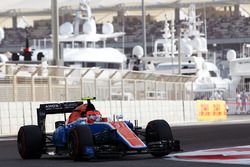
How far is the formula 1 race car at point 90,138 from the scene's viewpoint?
16.0 m

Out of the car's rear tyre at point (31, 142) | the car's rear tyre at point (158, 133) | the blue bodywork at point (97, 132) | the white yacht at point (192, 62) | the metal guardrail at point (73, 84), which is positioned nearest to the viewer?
the blue bodywork at point (97, 132)

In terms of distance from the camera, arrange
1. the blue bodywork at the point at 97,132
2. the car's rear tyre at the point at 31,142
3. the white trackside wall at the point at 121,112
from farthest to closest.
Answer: the white trackside wall at the point at 121,112, the car's rear tyre at the point at 31,142, the blue bodywork at the point at 97,132

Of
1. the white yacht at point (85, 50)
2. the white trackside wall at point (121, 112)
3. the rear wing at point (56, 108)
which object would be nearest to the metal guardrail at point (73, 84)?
the white trackside wall at point (121, 112)

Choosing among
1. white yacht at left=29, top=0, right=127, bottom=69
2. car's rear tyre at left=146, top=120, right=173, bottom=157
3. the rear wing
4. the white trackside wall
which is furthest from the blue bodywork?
white yacht at left=29, top=0, right=127, bottom=69

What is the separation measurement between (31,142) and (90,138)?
5.84 feet

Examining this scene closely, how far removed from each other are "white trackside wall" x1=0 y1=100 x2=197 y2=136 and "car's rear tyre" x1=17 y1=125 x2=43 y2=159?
1084 cm

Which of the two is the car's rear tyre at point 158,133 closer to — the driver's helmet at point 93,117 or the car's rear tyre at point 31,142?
the driver's helmet at point 93,117

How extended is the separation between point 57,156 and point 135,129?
8.48 ft

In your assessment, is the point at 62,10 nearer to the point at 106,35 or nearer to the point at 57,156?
the point at 106,35

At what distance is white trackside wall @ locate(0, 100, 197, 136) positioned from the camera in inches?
1299

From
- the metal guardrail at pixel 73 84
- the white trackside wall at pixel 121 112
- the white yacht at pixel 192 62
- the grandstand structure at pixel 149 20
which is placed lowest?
the white trackside wall at pixel 121 112

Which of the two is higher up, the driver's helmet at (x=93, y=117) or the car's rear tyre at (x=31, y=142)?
the driver's helmet at (x=93, y=117)

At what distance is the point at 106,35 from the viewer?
7406cm

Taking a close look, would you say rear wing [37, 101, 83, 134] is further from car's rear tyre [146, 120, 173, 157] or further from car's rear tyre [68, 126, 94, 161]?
car's rear tyre [68, 126, 94, 161]
